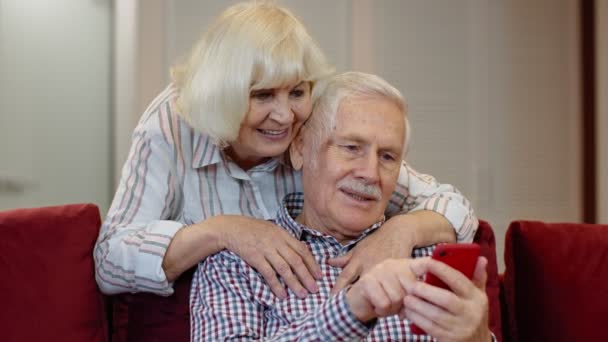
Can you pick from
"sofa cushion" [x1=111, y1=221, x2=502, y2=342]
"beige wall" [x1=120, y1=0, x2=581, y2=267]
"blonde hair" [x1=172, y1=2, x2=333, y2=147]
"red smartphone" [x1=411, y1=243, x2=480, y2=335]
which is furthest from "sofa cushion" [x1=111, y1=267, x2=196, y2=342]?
"beige wall" [x1=120, y1=0, x2=581, y2=267]

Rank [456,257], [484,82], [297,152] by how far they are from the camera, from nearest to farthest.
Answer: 1. [456,257]
2. [297,152]
3. [484,82]

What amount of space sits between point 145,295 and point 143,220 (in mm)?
175

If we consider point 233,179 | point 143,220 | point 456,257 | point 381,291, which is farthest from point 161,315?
point 456,257

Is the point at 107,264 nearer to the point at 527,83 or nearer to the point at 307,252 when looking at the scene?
the point at 307,252

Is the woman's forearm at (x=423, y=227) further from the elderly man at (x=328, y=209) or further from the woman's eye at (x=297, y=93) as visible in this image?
the woman's eye at (x=297, y=93)

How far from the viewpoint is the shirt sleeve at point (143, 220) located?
154 centimetres

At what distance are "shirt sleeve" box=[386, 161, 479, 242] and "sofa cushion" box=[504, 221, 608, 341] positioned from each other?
16cm

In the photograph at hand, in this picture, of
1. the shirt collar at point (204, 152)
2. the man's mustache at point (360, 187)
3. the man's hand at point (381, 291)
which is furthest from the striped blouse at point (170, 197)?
the man's hand at point (381, 291)

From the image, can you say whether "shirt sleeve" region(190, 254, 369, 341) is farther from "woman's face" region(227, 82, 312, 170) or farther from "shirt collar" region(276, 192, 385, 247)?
"woman's face" region(227, 82, 312, 170)

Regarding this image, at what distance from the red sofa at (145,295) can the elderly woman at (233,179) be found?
6cm

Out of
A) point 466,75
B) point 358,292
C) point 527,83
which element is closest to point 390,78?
point 466,75

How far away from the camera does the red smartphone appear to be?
103 cm

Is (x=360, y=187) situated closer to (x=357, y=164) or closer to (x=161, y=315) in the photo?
(x=357, y=164)

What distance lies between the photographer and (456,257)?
1039 mm
